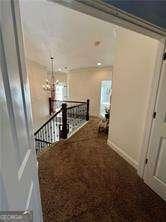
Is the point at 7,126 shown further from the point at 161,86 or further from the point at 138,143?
the point at 138,143

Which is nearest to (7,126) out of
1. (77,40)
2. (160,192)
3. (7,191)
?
(7,191)

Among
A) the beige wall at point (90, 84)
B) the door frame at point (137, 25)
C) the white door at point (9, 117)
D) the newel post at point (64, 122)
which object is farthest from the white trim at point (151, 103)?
the beige wall at point (90, 84)

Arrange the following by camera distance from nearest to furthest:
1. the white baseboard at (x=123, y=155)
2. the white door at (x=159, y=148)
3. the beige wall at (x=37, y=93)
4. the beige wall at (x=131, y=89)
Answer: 1. the white door at (x=159, y=148)
2. the beige wall at (x=131, y=89)
3. the white baseboard at (x=123, y=155)
4. the beige wall at (x=37, y=93)

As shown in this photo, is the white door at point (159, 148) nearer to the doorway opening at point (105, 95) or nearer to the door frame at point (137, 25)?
the door frame at point (137, 25)

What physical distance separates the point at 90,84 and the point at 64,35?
3260 millimetres

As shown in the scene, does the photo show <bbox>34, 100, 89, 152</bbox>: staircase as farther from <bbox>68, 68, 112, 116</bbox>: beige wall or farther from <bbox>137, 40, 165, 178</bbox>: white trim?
<bbox>137, 40, 165, 178</bbox>: white trim

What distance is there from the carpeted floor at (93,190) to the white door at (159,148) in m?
0.15

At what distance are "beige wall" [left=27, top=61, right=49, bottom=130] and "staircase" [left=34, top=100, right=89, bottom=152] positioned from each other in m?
0.64

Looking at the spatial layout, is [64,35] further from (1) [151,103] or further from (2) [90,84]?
(1) [151,103]

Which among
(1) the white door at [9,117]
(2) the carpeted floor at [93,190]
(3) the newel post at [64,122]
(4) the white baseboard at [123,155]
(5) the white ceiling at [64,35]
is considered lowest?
(2) the carpeted floor at [93,190]

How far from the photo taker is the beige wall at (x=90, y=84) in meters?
6.98

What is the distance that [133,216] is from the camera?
1594 millimetres

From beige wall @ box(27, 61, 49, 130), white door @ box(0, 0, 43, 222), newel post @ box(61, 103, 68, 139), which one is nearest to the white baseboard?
newel post @ box(61, 103, 68, 139)

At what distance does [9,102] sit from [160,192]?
80.6 inches
